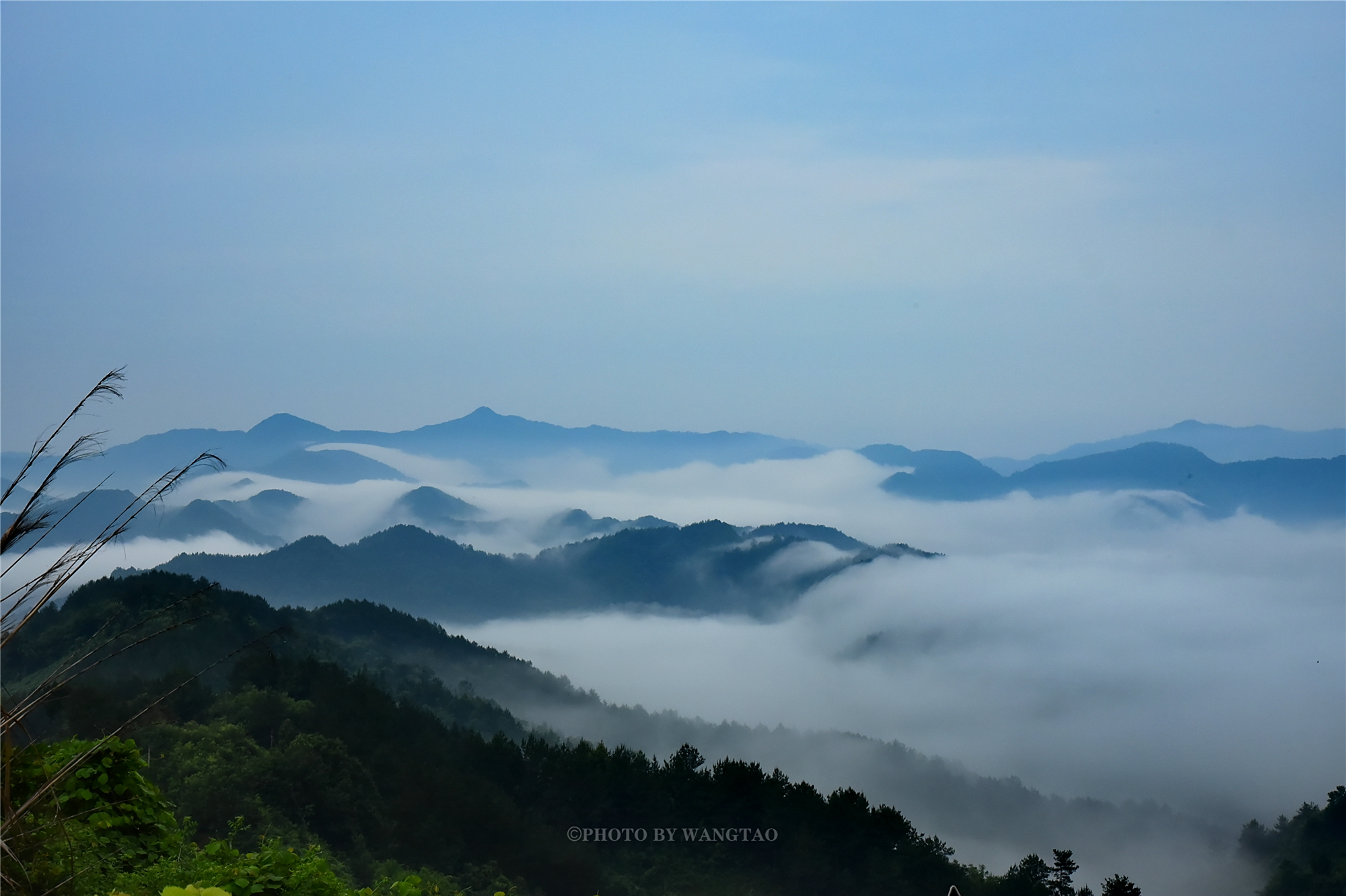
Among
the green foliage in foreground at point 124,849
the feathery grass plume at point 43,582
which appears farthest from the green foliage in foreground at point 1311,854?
the feathery grass plume at point 43,582

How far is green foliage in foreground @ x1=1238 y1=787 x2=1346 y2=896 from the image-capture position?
53250mm

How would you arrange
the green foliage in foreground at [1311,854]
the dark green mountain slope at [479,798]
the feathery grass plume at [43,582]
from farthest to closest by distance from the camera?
the green foliage in foreground at [1311,854]
the dark green mountain slope at [479,798]
the feathery grass plume at [43,582]

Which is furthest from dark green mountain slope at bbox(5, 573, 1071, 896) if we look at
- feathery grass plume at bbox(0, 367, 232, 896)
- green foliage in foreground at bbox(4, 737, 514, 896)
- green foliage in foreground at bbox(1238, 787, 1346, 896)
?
feathery grass plume at bbox(0, 367, 232, 896)

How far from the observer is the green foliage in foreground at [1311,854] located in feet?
175

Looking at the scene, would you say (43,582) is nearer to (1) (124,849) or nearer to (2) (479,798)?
(1) (124,849)

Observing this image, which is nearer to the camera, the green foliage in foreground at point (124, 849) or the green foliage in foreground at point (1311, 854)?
the green foliage in foreground at point (124, 849)

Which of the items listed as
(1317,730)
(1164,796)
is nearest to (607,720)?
(1164,796)

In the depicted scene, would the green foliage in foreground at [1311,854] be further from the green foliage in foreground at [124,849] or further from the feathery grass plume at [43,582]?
the feathery grass plume at [43,582]

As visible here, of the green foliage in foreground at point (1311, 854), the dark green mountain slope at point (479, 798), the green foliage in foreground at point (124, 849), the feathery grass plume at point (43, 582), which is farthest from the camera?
the green foliage in foreground at point (1311, 854)

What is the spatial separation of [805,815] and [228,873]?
124 ft

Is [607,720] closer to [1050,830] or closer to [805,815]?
[1050,830]

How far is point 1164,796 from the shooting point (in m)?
133

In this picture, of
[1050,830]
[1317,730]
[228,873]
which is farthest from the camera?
[1317,730]

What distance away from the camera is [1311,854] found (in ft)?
200
